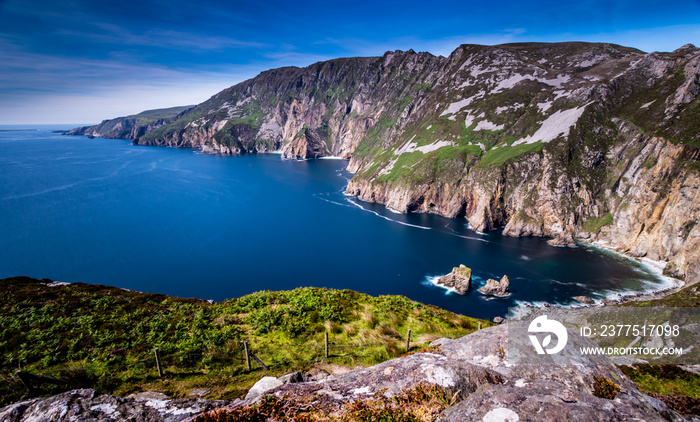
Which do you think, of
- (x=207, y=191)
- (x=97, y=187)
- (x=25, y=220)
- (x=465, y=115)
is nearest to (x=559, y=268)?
(x=465, y=115)

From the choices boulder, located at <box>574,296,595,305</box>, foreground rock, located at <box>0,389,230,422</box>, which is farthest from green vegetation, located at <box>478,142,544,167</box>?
foreground rock, located at <box>0,389,230,422</box>

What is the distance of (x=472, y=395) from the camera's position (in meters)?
6.18

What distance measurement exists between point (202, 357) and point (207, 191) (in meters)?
155

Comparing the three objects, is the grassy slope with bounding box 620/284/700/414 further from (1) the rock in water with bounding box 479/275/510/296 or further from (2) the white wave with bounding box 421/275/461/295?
(1) the rock in water with bounding box 479/275/510/296

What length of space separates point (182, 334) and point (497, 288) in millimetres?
65358

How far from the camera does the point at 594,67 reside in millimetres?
145625

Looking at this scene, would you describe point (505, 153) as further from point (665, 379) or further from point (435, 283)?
point (665, 379)

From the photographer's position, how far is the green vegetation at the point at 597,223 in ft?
308

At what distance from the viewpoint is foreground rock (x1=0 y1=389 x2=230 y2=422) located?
299 inches

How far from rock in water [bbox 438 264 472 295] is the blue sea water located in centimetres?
194

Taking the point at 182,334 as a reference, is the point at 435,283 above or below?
below

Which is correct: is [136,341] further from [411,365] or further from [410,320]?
[410,320]

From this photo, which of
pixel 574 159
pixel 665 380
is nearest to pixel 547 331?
pixel 665 380

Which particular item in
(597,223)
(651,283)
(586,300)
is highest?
(597,223)
